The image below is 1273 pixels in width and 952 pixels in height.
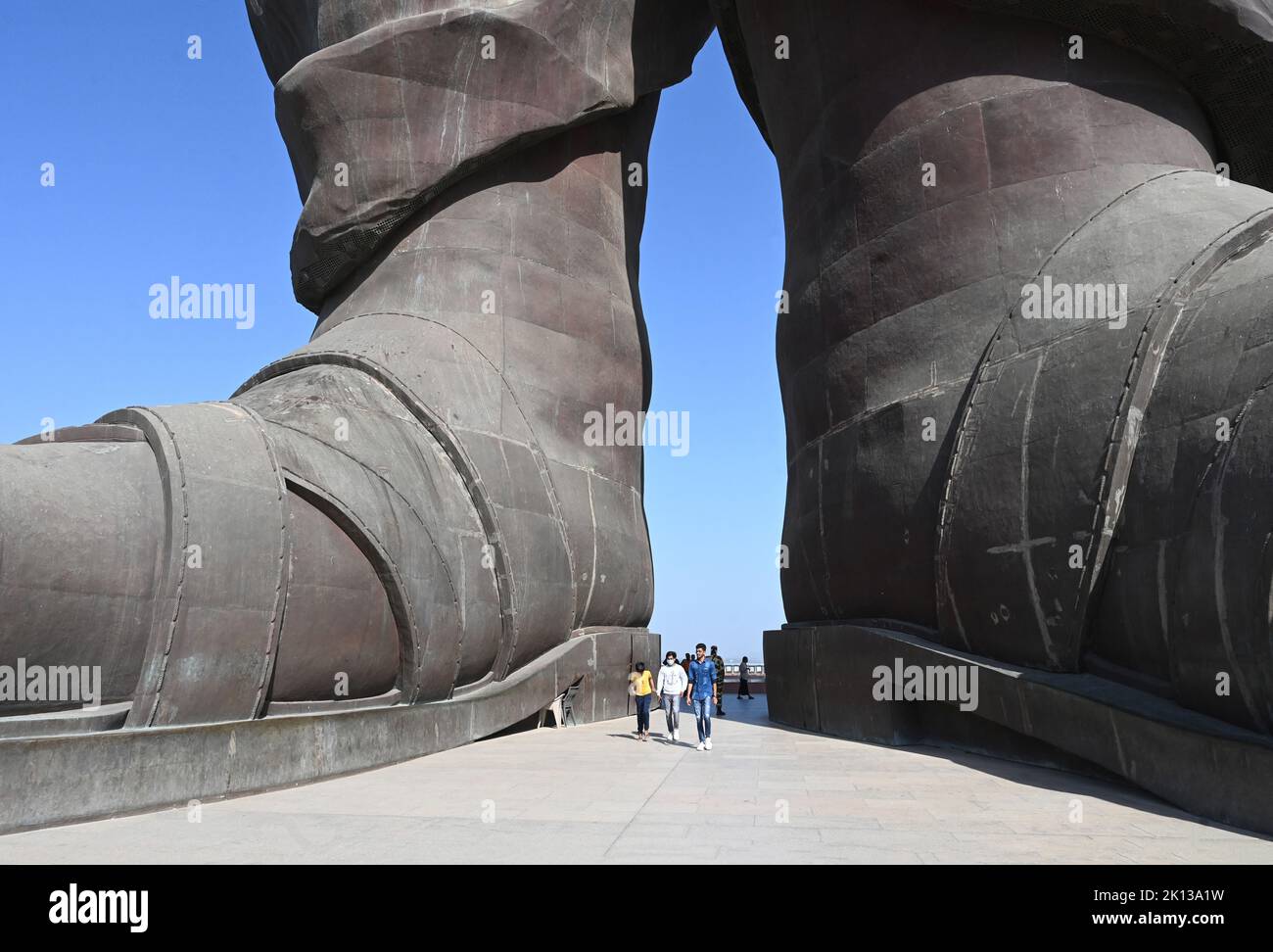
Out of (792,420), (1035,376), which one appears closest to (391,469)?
(792,420)

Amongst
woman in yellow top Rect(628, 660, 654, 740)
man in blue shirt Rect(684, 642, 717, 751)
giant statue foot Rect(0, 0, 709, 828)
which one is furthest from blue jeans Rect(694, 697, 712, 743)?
giant statue foot Rect(0, 0, 709, 828)

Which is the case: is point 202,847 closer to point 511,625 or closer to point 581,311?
point 511,625

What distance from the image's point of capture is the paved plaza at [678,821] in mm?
5523

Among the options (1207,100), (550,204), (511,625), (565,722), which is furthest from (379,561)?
(1207,100)

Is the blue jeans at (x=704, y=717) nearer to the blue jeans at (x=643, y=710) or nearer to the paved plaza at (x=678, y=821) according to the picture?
the blue jeans at (x=643, y=710)

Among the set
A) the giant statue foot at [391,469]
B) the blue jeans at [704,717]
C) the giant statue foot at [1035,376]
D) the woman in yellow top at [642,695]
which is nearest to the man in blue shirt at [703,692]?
the blue jeans at [704,717]

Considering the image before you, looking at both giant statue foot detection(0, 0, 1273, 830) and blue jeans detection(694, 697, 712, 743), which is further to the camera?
blue jeans detection(694, 697, 712, 743)

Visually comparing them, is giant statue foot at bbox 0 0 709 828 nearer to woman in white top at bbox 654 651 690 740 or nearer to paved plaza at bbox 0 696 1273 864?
paved plaza at bbox 0 696 1273 864

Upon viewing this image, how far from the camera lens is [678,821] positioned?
6.57 m

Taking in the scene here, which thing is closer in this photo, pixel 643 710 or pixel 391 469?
pixel 391 469

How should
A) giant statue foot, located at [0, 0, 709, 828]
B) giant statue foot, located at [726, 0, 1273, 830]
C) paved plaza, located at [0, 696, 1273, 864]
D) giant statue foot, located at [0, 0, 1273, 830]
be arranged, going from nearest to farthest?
1. paved plaza, located at [0, 696, 1273, 864]
2. giant statue foot, located at [726, 0, 1273, 830]
3. giant statue foot, located at [0, 0, 1273, 830]
4. giant statue foot, located at [0, 0, 709, 828]

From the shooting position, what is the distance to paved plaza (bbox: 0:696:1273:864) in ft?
18.1

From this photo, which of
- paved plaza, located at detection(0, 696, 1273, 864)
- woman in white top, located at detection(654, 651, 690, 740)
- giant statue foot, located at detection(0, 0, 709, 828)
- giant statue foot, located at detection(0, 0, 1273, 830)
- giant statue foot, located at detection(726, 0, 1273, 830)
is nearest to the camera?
paved plaza, located at detection(0, 696, 1273, 864)

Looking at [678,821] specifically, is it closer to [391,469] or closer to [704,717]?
[704,717]
